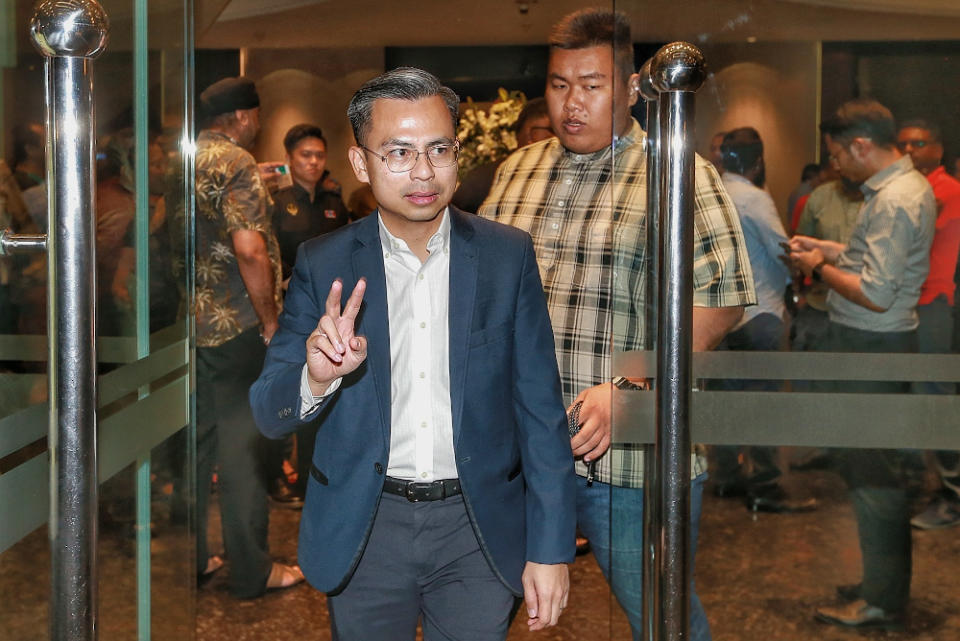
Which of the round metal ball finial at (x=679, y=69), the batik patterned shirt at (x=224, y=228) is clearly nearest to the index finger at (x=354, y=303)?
the round metal ball finial at (x=679, y=69)

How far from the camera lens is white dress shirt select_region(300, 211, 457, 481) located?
187 cm

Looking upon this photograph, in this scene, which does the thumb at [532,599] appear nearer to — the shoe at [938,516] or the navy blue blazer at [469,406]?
the navy blue blazer at [469,406]

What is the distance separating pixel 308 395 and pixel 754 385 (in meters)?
0.80

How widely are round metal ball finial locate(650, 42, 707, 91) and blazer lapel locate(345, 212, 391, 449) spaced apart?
50 cm

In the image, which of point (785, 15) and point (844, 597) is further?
point (844, 597)

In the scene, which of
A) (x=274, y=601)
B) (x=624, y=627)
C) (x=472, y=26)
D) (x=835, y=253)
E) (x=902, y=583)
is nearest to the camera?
(x=835, y=253)

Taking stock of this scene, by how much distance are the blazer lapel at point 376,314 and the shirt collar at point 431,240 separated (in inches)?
0.7

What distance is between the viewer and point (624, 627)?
234 centimetres

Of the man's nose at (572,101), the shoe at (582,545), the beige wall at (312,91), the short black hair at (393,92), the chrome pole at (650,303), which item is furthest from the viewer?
the shoe at (582,545)

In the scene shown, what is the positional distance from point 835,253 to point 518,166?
753 mm

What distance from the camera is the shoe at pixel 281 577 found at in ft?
10.1

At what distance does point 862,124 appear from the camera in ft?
6.63

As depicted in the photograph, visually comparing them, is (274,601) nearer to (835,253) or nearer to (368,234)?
(368,234)

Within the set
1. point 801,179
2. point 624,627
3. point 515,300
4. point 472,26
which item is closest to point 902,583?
point 624,627
